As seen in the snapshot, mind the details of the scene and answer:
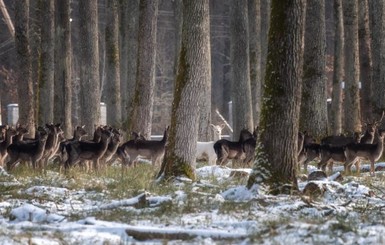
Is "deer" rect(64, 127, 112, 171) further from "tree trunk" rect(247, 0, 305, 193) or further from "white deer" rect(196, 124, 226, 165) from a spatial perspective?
"tree trunk" rect(247, 0, 305, 193)

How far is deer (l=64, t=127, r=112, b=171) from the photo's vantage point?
2072 centimetres

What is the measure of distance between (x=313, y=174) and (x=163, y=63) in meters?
45.5

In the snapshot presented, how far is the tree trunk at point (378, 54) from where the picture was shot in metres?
25.0

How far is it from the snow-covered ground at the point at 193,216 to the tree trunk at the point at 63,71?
578 inches

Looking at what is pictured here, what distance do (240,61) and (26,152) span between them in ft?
33.0

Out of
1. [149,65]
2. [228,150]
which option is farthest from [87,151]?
[228,150]

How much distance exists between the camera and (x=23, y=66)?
79.2 ft

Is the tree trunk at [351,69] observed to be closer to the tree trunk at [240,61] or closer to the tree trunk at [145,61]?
the tree trunk at [240,61]

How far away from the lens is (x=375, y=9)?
26.0 meters

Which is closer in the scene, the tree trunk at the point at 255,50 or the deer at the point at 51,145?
the deer at the point at 51,145

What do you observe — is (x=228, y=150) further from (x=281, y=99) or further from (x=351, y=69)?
(x=281, y=99)

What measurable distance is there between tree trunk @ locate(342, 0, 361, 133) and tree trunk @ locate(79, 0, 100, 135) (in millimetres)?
9092

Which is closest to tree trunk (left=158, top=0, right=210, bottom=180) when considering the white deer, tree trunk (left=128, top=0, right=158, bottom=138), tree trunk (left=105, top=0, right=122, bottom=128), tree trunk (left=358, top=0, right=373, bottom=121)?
tree trunk (left=128, top=0, right=158, bottom=138)

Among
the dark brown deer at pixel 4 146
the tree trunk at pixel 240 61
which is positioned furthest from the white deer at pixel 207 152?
the dark brown deer at pixel 4 146
